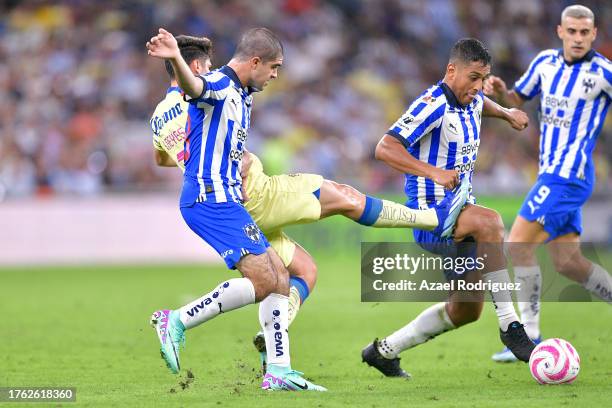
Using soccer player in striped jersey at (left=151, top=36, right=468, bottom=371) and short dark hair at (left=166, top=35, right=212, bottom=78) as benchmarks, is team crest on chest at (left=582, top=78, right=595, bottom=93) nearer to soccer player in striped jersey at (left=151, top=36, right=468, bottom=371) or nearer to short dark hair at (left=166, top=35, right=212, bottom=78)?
soccer player in striped jersey at (left=151, top=36, right=468, bottom=371)

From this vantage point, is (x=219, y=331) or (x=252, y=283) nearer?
(x=252, y=283)

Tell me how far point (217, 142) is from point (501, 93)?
9.71ft

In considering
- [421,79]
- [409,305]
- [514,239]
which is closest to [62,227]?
[409,305]

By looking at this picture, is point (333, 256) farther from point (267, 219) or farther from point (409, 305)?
point (267, 219)

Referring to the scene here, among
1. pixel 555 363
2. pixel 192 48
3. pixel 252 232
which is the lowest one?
pixel 555 363

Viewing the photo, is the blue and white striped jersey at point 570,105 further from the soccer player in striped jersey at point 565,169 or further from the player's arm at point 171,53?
A: the player's arm at point 171,53

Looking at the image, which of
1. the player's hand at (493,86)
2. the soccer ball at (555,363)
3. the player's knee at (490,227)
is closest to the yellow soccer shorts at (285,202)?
the player's knee at (490,227)

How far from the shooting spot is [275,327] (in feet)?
21.9

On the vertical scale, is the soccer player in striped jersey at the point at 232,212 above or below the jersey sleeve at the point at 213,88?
below

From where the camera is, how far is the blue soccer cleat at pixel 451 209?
6961 millimetres

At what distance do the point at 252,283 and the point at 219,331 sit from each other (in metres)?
3.97

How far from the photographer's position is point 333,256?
18344 millimetres

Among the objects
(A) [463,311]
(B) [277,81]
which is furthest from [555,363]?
(B) [277,81]

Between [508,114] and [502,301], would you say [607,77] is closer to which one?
[508,114]
